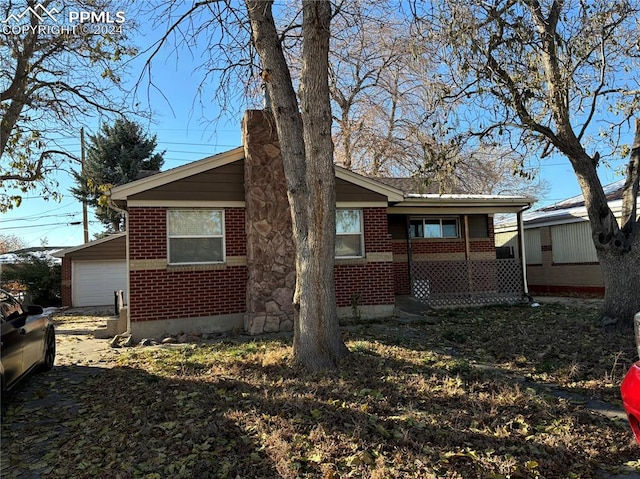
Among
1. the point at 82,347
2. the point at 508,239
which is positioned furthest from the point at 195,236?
the point at 508,239

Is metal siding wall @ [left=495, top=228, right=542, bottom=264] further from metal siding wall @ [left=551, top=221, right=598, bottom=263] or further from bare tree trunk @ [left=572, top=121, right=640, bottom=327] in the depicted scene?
bare tree trunk @ [left=572, top=121, right=640, bottom=327]

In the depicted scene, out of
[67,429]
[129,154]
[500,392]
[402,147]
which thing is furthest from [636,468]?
[129,154]

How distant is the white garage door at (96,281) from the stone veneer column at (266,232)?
1461 cm

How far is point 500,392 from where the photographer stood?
16.2 ft

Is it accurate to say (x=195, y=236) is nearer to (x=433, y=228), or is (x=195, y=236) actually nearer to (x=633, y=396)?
(x=433, y=228)

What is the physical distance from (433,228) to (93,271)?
656 inches

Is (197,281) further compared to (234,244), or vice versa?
(234,244)

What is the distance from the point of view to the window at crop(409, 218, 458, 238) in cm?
1493

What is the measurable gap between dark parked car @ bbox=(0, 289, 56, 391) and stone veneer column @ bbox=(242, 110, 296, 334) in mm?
3931

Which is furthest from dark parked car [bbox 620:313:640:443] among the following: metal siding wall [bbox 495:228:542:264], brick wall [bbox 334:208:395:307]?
metal siding wall [bbox 495:228:542:264]

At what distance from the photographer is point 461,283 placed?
14.3m

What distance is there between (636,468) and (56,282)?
25243mm

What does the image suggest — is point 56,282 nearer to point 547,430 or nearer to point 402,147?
point 402,147

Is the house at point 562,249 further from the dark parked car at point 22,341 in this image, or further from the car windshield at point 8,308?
the car windshield at point 8,308
